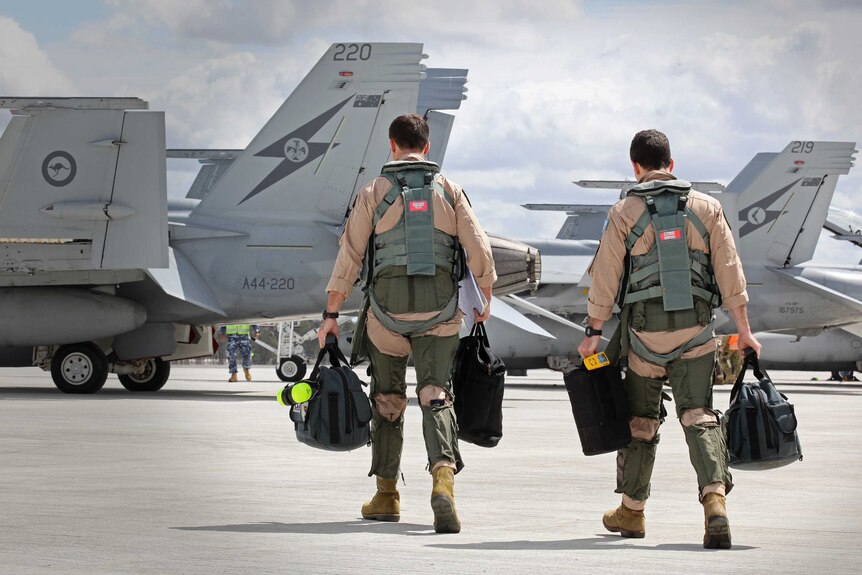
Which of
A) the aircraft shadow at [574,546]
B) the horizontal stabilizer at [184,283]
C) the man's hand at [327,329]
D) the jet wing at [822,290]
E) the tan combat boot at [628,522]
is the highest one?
the jet wing at [822,290]

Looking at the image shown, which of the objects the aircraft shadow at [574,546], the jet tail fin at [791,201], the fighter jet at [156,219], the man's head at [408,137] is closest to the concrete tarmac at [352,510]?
the aircraft shadow at [574,546]

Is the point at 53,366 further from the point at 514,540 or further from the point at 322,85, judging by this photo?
the point at 514,540

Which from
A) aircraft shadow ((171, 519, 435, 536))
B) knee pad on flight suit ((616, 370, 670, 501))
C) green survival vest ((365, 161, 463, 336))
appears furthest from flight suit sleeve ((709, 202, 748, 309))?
aircraft shadow ((171, 519, 435, 536))

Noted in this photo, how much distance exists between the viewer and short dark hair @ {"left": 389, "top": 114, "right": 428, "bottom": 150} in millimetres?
6930

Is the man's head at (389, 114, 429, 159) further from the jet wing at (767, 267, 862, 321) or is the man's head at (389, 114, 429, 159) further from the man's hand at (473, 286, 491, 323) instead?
the jet wing at (767, 267, 862, 321)

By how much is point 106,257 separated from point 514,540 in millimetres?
13527

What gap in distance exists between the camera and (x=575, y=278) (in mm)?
33312

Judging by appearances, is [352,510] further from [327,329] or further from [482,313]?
[482,313]

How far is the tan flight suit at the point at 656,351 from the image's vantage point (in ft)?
20.7

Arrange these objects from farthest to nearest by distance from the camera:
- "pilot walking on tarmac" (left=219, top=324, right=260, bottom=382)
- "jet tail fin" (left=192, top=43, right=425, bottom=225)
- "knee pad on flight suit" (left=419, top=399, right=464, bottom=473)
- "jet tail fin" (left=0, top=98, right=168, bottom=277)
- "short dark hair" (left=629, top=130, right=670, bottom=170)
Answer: "pilot walking on tarmac" (left=219, top=324, right=260, bottom=382), "jet tail fin" (left=192, top=43, right=425, bottom=225), "jet tail fin" (left=0, top=98, right=168, bottom=277), "short dark hair" (left=629, top=130, right=670, bottom=170), "knee pad on flight suit" (left=419, top=399, right=464, bottom=473)

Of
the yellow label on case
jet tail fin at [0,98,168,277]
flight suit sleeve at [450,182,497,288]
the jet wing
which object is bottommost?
the yellow label on case

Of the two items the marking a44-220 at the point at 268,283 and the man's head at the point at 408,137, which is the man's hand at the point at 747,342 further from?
the marking a44-220 at the point at 268,283

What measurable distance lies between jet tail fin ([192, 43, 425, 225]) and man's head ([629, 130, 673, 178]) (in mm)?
13174

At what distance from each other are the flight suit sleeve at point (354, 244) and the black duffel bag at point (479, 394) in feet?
2.37
